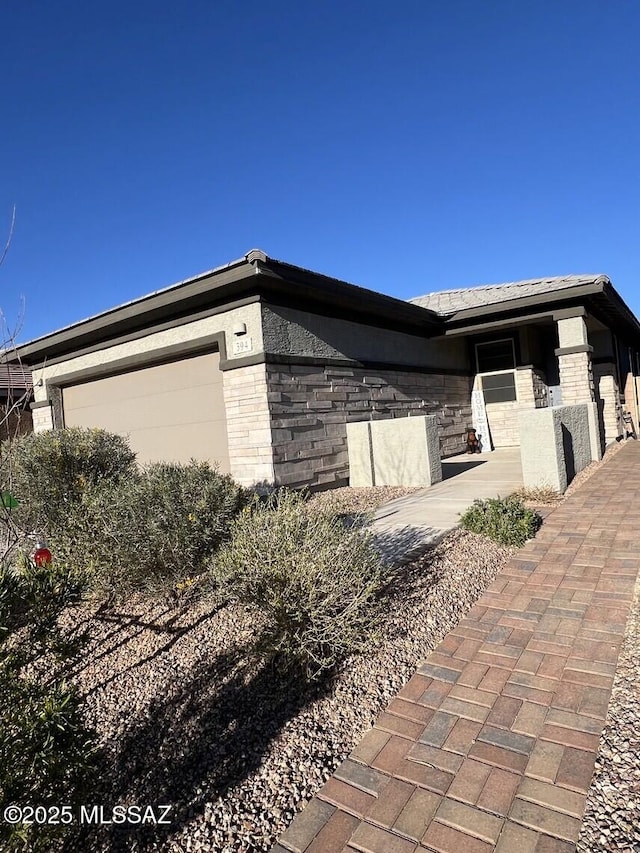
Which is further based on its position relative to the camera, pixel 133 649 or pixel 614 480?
pixel 614 480

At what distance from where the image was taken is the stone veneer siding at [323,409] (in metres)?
7.94

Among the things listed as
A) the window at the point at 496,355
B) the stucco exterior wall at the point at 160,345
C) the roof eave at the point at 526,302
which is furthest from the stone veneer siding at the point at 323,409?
the window at the point at 496,355

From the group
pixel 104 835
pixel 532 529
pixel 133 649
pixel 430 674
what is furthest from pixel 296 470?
pixel 104 835

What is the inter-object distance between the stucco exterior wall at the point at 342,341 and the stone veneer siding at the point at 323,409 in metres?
0.31

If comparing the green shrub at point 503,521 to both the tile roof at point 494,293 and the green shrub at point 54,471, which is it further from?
the tile roof at point 494,293

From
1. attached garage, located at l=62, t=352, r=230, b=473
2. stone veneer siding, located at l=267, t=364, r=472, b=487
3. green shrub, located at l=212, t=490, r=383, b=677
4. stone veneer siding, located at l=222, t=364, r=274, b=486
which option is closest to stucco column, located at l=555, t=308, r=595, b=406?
stone veneer siding, located at l=267, t=364, r=472, b=487

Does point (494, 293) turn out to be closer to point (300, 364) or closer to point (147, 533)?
point (300, 364)

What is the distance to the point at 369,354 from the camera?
401 inches

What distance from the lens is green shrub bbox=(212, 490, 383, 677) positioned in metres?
3.10

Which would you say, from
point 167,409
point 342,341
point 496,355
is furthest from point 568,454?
point 167,409

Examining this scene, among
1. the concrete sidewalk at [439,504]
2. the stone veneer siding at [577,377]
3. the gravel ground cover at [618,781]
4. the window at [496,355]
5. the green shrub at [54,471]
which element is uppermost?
→ the window at [496,355]

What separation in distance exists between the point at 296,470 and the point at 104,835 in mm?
6162

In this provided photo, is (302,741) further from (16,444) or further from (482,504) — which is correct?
(16,444)

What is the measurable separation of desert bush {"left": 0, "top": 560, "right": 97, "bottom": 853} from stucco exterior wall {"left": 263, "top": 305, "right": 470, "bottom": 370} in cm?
599
